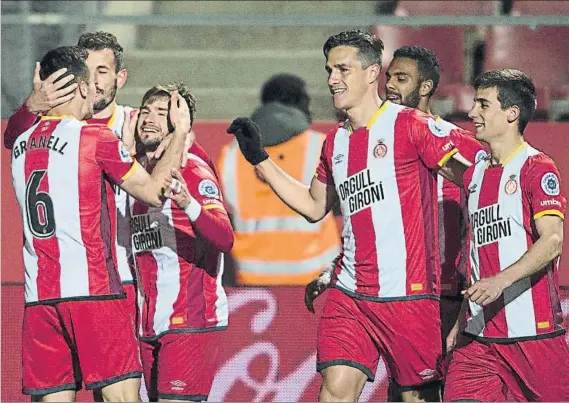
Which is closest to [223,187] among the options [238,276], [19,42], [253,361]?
[238,276]

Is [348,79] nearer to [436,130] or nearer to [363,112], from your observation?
[363,112]

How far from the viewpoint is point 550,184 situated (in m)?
5.72

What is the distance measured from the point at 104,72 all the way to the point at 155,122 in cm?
60

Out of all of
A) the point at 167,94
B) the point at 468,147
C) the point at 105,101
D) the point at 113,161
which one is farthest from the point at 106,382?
the point at 468,147

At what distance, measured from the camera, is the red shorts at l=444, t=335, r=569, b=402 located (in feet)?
18.9

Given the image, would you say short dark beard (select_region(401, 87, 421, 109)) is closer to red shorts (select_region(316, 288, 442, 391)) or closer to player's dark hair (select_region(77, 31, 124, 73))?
red shorts (select_region(316, 288, 442, 391))

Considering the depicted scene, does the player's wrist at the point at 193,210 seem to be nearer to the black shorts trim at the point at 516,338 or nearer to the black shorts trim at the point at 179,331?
the black shorts trim at the point at 179,331

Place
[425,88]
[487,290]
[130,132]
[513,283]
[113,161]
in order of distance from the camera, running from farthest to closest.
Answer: [425,88] < [130,132] < [113,161] < [513,283] < [487,290]

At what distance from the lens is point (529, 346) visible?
19.0 feet

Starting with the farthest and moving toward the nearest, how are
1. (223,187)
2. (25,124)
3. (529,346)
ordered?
(223,187)
(25,124)
(529,346)

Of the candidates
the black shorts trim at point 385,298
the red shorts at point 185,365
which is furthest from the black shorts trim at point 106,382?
the black shorts trim at point 385,298

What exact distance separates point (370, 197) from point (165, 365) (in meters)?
1.41

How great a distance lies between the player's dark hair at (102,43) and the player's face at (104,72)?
2 centimetres

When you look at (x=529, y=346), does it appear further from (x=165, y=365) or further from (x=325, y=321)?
(x=165, y=365)
